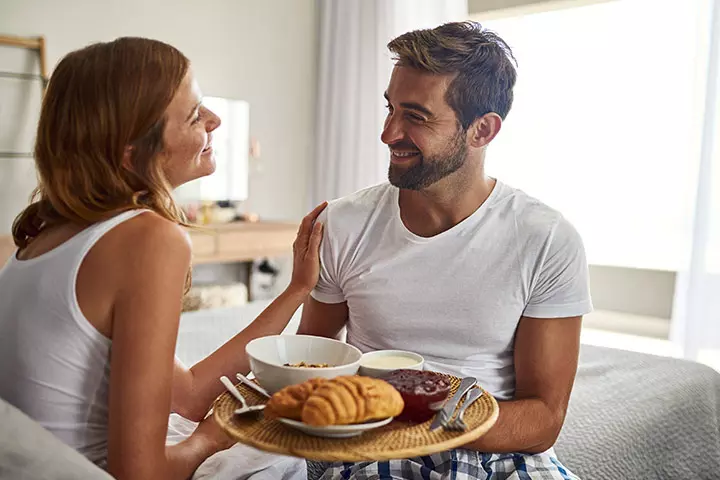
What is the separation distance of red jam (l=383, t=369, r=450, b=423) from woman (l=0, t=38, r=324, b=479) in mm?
331

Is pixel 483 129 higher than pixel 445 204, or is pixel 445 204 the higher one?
pixel 483 129

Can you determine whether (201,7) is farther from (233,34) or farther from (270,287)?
(270,287)

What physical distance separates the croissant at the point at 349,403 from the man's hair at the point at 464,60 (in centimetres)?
77

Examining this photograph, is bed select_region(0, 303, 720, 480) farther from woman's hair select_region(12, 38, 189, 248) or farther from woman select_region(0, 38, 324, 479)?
woman's hair select_region(12, 38, 189, 248)

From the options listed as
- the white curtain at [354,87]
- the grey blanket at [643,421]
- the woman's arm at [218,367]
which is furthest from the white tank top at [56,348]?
the white curtain at [354,87]

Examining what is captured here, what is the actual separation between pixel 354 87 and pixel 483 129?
3.25 meters

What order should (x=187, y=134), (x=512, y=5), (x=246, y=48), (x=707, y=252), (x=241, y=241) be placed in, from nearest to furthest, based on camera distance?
(x=187, y=134) < (x=707, y=252) < (x=241, y=241) < (x=512, y=5) < (x=246, y=48)

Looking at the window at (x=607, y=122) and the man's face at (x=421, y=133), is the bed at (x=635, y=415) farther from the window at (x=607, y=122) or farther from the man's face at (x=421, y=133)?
the window at (x=607, y=122)

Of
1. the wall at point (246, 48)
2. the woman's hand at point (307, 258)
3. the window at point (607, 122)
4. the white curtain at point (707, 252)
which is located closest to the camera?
the woman's hand at point (307, 258)

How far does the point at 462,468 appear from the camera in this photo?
1222 mm

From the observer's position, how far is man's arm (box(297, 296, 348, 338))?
5.09 ft

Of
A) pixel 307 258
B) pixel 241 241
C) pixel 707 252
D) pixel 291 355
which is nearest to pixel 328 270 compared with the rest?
pixel 307 258

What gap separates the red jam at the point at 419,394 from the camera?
3.11ft

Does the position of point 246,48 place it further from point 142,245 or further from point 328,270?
point 142,245
